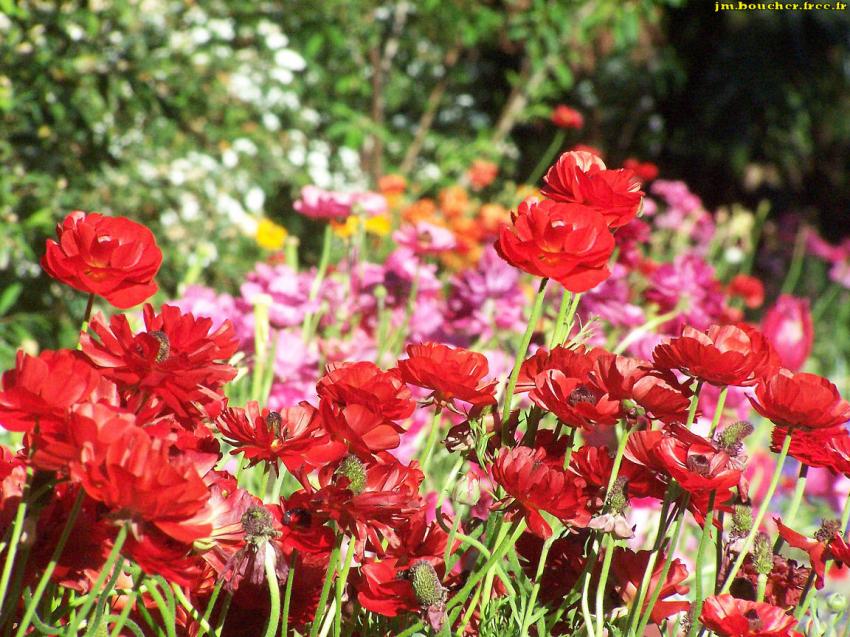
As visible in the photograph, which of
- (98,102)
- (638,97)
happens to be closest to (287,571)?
(98,102)

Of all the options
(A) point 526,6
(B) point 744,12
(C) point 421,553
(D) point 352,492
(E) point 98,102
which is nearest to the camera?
(D) point 352,492

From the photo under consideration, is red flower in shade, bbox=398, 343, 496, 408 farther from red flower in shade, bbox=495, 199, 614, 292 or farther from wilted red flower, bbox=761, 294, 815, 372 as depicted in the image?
wilted red flower, bbox=761, 294, 815, 372

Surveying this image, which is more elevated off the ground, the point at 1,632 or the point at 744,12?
the point at 1,632

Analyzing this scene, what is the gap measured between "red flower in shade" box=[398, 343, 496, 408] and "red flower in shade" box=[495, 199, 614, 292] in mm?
91

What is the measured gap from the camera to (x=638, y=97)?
18.6ft

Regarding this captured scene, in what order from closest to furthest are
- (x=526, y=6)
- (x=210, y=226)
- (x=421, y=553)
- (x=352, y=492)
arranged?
(x=352, y=492), (x=421, y=553), (x=210, y=226), (x=526, y=6)

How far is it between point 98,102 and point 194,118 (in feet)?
2.73

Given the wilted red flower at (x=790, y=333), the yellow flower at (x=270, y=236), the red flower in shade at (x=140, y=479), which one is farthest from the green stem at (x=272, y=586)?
the yellow flower at (x=270, y=236)

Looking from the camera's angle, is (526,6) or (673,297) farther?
(526,6)

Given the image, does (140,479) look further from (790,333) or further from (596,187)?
(790,333)

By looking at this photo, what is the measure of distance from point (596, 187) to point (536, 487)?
10.4 inches

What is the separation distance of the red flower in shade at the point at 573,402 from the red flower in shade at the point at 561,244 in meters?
0.08

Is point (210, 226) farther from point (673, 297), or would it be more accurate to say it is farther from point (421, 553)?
point (421, 553)

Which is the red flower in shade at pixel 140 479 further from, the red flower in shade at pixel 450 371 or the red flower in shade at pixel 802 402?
the red flower in shade at pixel 802 402
